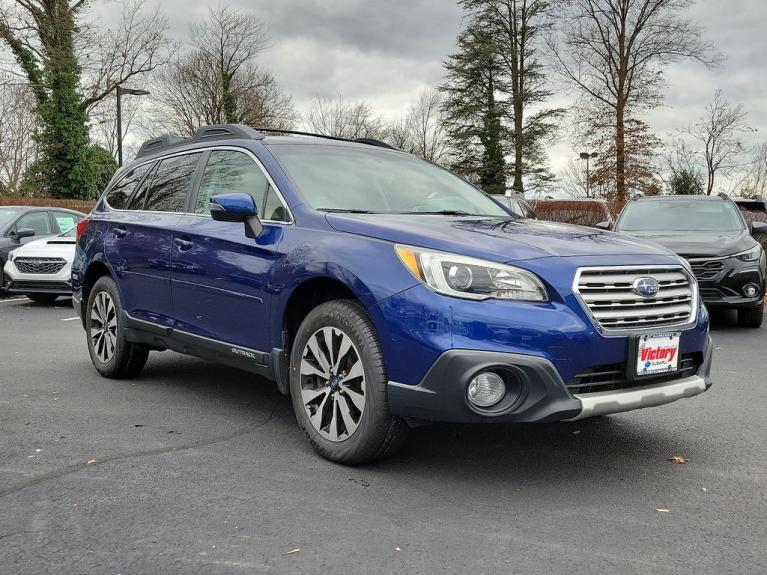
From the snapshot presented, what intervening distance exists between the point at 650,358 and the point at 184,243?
2.89 metres

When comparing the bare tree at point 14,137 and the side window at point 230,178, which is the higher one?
the bare tree at point 14,137

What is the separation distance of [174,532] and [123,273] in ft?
10.3

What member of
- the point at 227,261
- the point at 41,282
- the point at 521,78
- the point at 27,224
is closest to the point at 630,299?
the point at 227,261

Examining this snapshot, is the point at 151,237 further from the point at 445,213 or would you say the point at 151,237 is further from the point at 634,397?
the point at 634,397

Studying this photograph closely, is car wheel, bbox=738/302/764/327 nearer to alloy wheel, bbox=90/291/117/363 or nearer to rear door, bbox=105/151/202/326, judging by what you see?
rear door, bbox=105/151/202/326

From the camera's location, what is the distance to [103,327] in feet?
20.5

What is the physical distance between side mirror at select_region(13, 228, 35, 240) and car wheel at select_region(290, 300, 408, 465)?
1068cm

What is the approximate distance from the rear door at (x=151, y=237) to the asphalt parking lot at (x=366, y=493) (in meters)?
0.68

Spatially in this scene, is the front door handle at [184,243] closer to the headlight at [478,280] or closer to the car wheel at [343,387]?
the car wheel at [343,387]

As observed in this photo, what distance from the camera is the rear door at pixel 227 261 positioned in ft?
14.5

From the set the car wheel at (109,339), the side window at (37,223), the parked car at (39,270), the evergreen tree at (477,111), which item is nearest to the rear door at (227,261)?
the car wheel at (109,339)

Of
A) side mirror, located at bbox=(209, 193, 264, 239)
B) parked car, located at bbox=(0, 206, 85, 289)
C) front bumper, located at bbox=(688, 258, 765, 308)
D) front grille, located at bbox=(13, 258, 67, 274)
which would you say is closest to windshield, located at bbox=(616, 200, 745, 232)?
front bumper, located at bbox=(688, 258, 765, 308)

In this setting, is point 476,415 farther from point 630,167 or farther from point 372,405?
point 630,167

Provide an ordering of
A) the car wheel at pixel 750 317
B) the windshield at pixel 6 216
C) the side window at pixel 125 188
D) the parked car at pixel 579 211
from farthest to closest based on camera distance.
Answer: the parked car at pixel 579 211
the windshield at pixel 6 216
the car wheel at pixel 750 317
the side window at pixel 125 188
